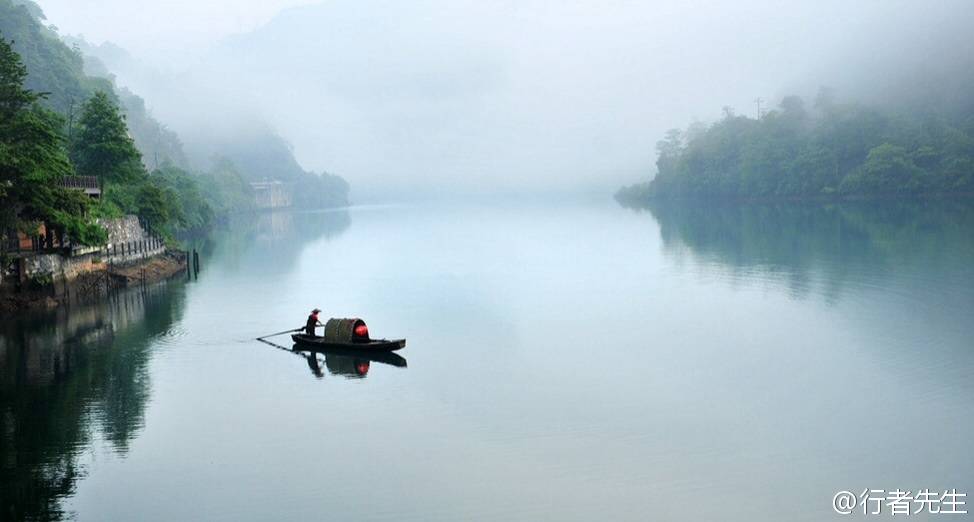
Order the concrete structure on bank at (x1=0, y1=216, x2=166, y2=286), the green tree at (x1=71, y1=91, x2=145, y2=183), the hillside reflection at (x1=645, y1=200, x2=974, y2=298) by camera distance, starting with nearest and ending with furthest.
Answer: the concrete structure on bank at (x1=0, y1=216, x2=166, y2=286), the hillside reflection at (x1=645, y1=200, x2=974, y2=298), the green tree at (x1=71, y1=91, x2=145, y2=183)

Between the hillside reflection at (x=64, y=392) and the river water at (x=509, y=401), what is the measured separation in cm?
13

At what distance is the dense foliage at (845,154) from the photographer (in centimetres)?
15138

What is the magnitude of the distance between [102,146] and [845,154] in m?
137

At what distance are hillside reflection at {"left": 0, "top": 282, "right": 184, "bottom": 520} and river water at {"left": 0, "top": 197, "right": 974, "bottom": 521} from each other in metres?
0.13

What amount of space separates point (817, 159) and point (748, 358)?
14321 cm

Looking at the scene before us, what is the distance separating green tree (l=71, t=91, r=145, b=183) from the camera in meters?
71.0

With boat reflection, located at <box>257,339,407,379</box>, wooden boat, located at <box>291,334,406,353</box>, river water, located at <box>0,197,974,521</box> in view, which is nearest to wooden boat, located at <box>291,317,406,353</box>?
wooden boat, located at <box>291,334,406,353</box>

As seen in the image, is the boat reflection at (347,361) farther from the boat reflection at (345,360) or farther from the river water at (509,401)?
the river water at (509,401)

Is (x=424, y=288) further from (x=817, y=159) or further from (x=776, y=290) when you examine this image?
(x=817, y=159)

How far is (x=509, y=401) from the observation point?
1176 inches

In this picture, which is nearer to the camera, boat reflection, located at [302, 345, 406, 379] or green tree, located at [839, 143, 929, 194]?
boat reflection, located at [302, 345, 406, 379]

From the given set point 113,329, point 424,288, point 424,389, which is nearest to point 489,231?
point 424,288

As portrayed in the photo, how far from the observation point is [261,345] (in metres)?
41.5

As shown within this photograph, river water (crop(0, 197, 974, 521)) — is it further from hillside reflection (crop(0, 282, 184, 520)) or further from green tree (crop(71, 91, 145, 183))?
green tree (crop(71, 91, 145, 183))
